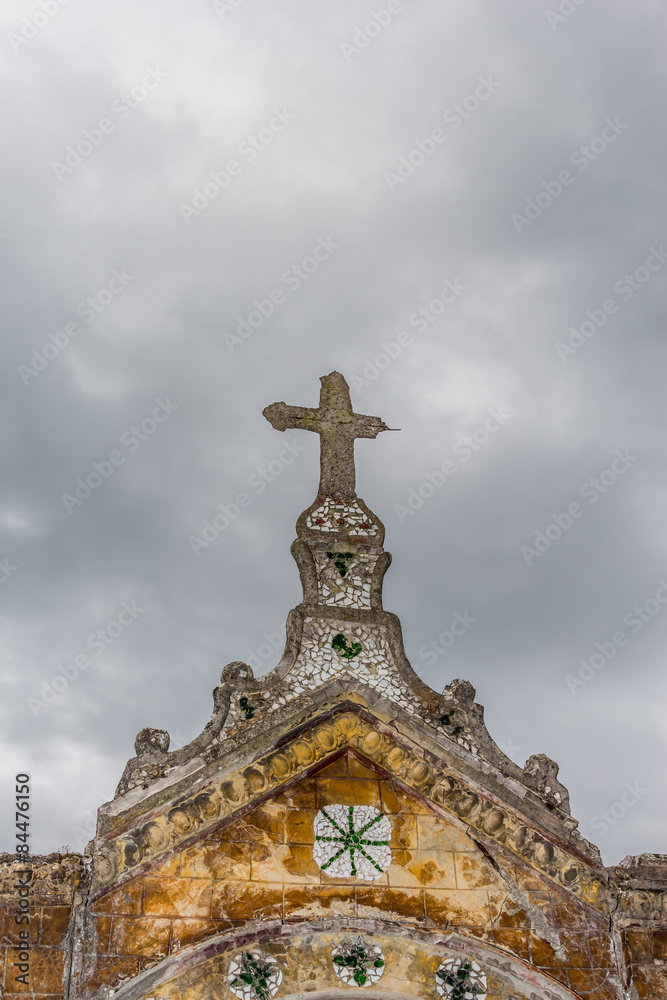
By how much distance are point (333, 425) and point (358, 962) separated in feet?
18.8

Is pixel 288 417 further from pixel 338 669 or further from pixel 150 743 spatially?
pixel 150 743

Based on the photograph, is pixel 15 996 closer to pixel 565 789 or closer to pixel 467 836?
pixel 467 836

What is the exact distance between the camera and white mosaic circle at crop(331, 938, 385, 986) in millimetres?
7809

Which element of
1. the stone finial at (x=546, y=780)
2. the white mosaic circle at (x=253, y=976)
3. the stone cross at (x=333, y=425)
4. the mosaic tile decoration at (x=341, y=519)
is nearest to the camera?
the white mosaic circle at (x=253, y=976)

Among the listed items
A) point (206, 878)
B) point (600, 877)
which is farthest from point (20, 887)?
point (600, 877)

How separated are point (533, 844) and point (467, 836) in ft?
1.95

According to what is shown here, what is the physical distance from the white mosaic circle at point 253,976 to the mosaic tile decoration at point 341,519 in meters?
4.26

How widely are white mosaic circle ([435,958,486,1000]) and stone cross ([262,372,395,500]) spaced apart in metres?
5.00

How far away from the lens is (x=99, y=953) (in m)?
7.57

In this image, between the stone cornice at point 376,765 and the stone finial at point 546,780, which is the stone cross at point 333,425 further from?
the stone finial at point 546,780

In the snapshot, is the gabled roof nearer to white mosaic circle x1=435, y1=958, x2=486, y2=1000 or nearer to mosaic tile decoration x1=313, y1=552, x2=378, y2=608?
mosaic tile decoration x1=313, y1=552, x2=378, y2=608

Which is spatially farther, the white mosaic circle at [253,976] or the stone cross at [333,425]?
the stone cross at [333,425]

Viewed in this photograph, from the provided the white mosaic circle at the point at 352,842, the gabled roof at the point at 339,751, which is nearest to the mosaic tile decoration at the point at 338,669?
the gabled roof at the point at 339,751

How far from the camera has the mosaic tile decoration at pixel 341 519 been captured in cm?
1036
